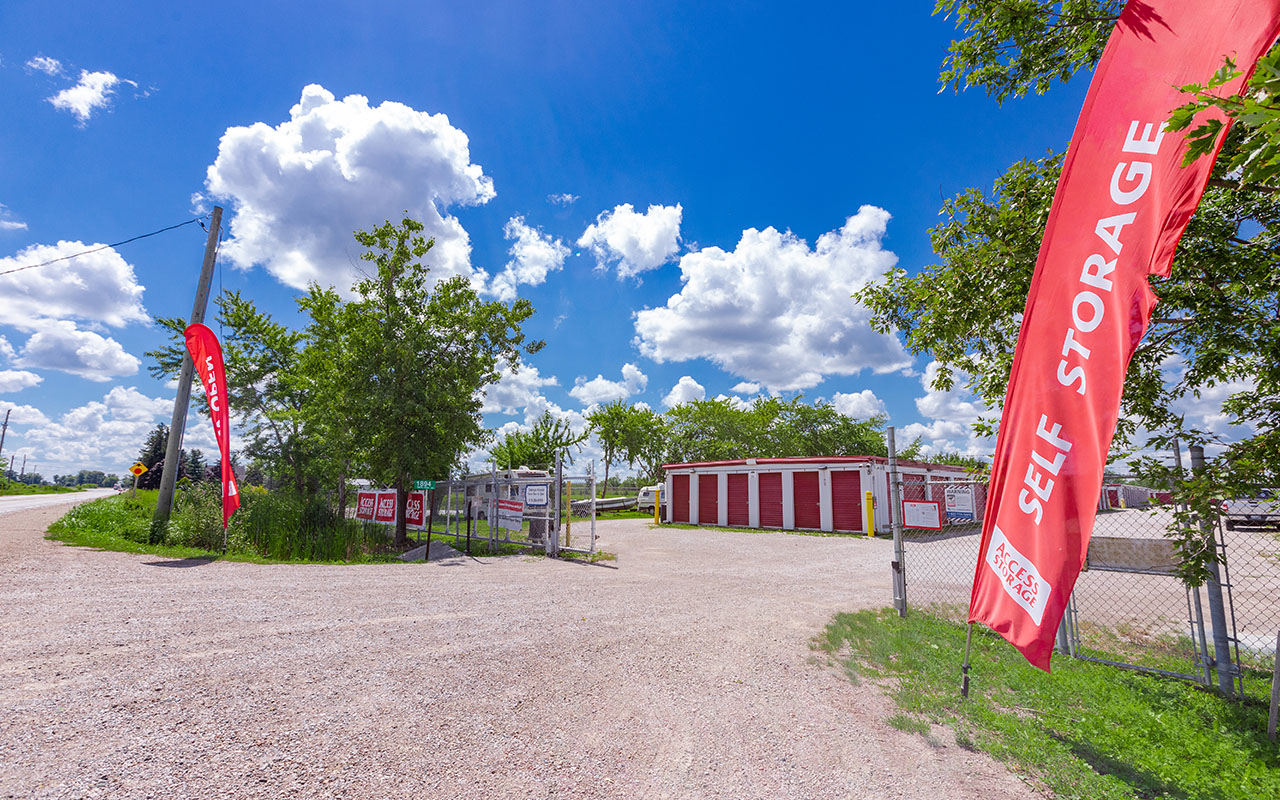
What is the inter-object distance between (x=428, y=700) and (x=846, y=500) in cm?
2325

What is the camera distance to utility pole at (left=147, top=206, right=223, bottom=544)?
12297 millimetres

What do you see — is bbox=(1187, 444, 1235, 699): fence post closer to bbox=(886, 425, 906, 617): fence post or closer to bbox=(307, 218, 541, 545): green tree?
bbox=(886, 425, 906, 617): fence post

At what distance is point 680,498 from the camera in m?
31.5

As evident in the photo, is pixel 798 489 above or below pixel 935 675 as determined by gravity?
above

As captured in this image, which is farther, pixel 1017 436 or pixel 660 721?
pixel 660 721

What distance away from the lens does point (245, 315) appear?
86.9 ft

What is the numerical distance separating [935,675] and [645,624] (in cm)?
330

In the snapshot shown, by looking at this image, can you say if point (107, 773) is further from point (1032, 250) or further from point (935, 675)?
point (1032, 250)

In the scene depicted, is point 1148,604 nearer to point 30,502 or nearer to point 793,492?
point 793,492

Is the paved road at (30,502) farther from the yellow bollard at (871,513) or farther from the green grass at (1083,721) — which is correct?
the yellow bollard at (871,513)

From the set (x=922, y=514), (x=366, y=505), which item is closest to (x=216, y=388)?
(x=366, y=505)

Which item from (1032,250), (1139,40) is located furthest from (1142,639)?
(1139,40)

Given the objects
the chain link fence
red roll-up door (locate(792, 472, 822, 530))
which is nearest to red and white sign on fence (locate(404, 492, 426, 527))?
the chain link fence

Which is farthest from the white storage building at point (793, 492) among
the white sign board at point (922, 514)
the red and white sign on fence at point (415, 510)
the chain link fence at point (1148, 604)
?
the red and white sign on fence at point (415, 510)
